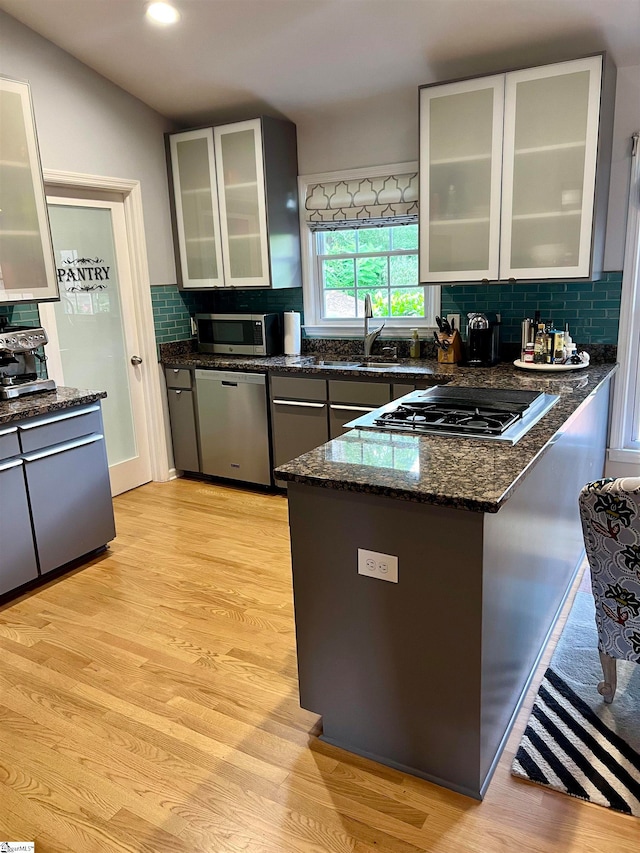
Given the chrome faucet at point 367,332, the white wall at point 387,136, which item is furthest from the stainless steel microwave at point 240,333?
the white wall at point 387,136

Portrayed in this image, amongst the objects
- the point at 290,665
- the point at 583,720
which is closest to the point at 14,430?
the point at 290,665

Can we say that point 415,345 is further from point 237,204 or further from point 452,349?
point 237,204

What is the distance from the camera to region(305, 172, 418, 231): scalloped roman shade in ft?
13.1

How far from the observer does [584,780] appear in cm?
188

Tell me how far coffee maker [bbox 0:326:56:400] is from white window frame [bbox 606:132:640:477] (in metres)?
3.23

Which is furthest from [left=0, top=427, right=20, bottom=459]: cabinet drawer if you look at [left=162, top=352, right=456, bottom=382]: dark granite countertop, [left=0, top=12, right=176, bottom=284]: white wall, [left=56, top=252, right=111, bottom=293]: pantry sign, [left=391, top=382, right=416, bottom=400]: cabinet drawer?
[left=391, top=382, right=416, bottom=400]: cabinet drawer

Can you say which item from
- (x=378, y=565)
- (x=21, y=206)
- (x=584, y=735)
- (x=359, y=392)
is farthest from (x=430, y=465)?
(x=21, y=206)

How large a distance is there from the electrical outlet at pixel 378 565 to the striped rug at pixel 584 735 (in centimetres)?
75

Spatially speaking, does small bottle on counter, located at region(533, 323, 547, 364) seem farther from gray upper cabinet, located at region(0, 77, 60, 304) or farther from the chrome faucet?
gray upper cabinet, located at region(0, 77, 60, 304)

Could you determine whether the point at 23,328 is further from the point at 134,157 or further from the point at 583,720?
the point at 583,720

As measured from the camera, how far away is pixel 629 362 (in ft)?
11.9

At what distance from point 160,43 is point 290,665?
11.2 ft

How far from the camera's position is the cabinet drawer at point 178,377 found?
455cm

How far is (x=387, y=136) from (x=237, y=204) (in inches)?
42.7
